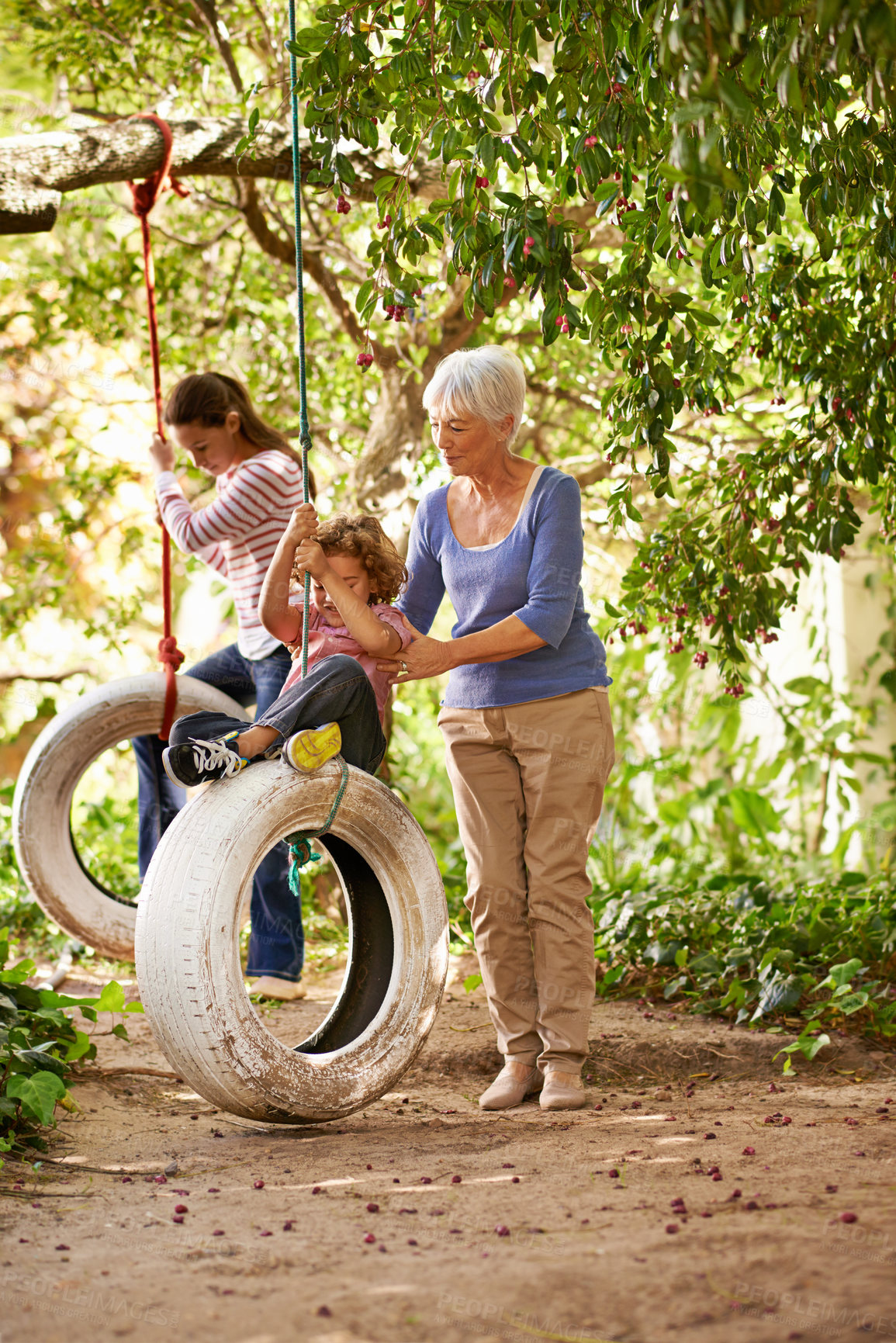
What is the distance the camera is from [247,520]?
3.26 m

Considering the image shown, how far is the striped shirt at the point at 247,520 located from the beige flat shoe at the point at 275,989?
1011 mm

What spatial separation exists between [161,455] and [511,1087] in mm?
2076

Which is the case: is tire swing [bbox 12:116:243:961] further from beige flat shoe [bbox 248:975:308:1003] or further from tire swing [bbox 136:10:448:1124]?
tire swing [bbox 136:10:448:1124]

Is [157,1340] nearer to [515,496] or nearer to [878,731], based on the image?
[515,496]

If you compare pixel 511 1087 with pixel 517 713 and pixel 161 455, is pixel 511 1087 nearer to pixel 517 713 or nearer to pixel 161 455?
pixel 517 713

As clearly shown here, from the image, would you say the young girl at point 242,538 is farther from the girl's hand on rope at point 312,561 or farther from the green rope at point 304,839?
the girl's hand on rope at point 312,561

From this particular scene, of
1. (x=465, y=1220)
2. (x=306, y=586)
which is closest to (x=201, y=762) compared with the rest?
(x=306, y=586)

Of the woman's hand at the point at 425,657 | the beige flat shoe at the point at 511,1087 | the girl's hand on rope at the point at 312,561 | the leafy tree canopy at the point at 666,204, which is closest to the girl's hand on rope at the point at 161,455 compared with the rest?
the leafy tree canopy at the point at 666,204

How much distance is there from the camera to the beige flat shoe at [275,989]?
356 cm

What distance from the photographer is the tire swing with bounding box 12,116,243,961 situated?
3.44 metres

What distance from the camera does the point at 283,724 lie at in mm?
2406

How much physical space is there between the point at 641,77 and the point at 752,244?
0.45m

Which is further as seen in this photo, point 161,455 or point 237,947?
point 161,455

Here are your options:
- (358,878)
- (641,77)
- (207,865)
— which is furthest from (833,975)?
(641,77)
